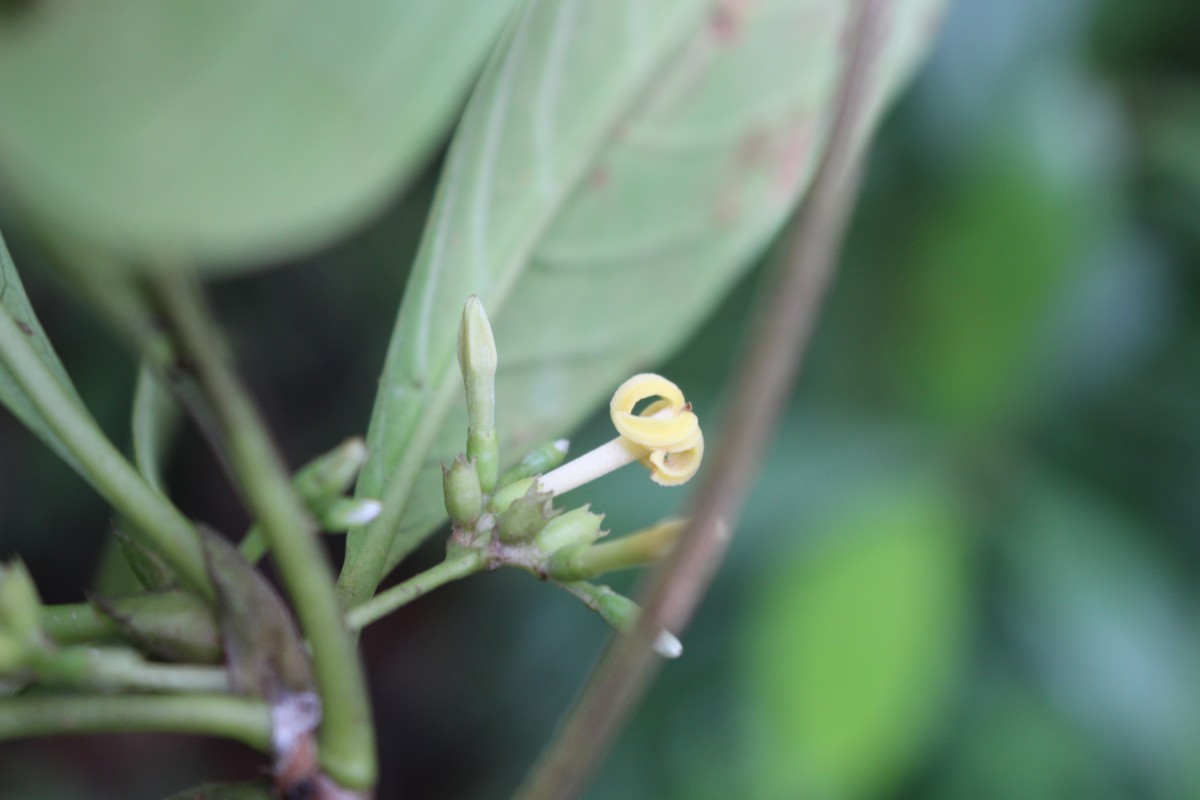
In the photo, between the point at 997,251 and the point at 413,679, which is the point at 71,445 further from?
the point at 413,679

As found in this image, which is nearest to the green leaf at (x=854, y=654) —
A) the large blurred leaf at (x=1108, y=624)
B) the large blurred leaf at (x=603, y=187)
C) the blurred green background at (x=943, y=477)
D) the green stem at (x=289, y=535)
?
the blurred green background at (x=943, y=477)

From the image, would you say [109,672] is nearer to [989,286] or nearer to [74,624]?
[74,624]

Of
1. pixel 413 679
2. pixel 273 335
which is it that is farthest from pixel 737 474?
pixel 413 679

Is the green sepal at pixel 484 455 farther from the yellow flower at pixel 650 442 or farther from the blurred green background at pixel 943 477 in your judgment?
the blurred green background at pixel 943 477

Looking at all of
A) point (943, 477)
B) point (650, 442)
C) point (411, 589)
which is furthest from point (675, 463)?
point (943, 477)

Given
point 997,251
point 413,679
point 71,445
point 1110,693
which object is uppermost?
point 997,251

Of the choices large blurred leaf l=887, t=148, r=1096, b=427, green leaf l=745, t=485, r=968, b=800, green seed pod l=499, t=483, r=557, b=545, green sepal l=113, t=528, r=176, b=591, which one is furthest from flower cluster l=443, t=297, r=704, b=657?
large blurred leaf l=887, t=148, r=1096, b=427
